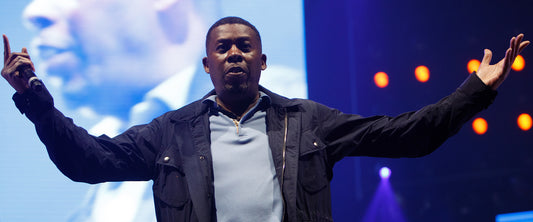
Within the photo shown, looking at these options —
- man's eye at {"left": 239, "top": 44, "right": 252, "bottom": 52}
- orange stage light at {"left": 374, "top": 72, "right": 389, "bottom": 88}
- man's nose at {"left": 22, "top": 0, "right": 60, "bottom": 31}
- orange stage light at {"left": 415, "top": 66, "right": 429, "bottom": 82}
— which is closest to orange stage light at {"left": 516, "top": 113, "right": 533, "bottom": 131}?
orange stage light at {"left": 415, "top": 66, "right": 429, "bottom": 82}

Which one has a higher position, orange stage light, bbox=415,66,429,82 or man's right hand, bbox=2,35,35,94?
orange stage light, bbox=415,66,429,82

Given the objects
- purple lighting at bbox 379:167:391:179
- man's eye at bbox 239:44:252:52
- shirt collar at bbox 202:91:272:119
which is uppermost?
man's eye at bbox 239:44:252:52

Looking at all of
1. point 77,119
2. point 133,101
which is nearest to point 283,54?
point 133,101

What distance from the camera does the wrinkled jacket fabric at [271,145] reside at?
5.86ft

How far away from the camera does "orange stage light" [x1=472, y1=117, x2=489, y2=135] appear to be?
3.89 metres

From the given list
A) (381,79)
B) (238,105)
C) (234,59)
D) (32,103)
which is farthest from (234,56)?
(381,79)

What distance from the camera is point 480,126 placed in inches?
154

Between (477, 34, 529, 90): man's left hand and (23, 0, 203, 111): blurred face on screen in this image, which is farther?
(23, 0, 203, 111): blurred face on screen

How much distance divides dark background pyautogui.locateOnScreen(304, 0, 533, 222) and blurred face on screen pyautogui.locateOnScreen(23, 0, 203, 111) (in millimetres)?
1042

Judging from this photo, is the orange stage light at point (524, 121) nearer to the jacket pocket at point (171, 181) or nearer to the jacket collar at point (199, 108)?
the jacket collar at point (199, 108)

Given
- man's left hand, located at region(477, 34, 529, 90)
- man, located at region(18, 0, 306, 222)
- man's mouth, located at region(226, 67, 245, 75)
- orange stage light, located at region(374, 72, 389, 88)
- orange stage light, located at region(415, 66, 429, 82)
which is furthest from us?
orange stage light, located at region(415, 66, 429, 82)

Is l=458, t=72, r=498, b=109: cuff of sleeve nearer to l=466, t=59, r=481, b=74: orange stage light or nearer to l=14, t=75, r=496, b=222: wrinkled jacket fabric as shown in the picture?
l=14, t=75, r=496, b=222: wrinkled jacket fabric

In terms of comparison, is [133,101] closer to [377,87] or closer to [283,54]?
[283,54]

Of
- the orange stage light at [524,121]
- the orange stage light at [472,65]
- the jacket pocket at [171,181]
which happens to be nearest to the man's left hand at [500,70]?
the jacket pocket at [171,181]
